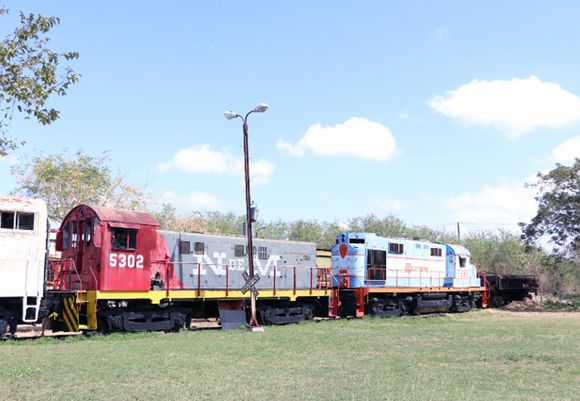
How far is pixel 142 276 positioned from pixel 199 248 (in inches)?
121

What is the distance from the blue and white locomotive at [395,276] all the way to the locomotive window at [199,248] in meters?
7.33

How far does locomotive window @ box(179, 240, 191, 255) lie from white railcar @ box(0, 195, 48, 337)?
5173 millimetres

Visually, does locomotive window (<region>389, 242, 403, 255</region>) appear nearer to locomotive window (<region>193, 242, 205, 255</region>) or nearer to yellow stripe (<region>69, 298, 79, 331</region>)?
locomotive window (<region>193, 242, 205, 255</region>)

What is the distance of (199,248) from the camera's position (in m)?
22.5

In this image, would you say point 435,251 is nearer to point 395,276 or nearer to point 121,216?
point 395,276

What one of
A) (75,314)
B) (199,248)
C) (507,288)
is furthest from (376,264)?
(507,288)

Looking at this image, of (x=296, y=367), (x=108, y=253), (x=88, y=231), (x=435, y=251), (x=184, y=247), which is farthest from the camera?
(x=435, y=251)

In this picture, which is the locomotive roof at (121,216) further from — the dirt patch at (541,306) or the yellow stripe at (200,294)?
the dirt patch at (541,306)

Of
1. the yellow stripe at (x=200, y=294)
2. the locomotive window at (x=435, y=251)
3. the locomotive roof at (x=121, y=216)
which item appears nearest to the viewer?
the yellow stripe at (x=200, y=294)

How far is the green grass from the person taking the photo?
963 centimetres

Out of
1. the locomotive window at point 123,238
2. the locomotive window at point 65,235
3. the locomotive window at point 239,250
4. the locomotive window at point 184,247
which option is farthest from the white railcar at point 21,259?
the locomotive window at point 239,250

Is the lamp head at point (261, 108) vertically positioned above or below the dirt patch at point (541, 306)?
above

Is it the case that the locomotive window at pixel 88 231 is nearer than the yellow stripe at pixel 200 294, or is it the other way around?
the yellow stripe at pixel 200 294

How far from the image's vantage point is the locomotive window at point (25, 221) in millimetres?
17498
